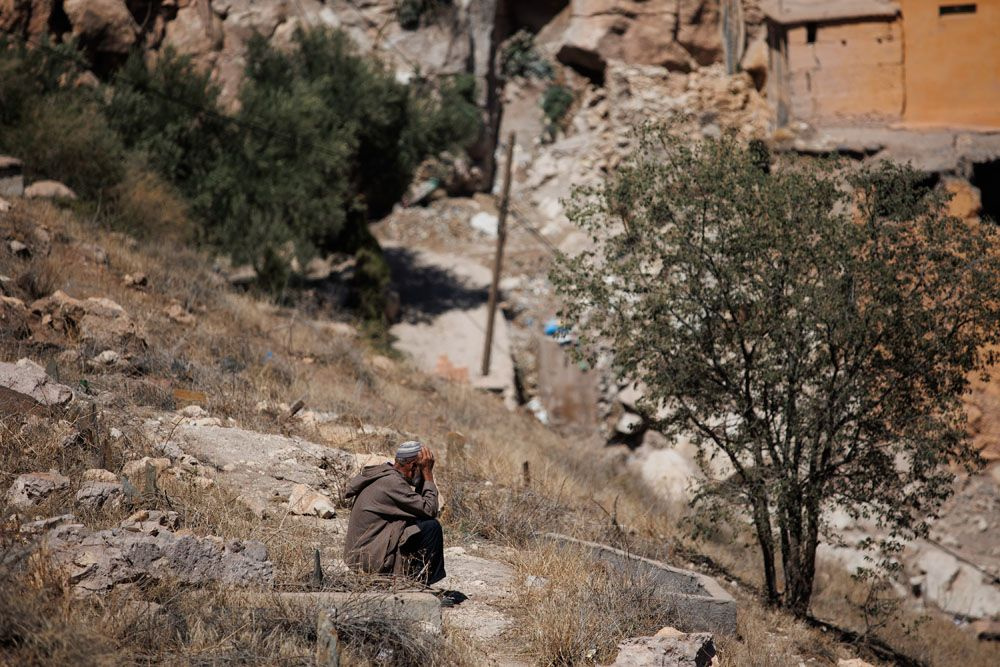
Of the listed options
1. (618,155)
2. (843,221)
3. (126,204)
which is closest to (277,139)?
(126,204)

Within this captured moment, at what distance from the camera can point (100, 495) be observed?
6137 mm

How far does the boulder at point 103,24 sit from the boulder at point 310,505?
16.9 meters

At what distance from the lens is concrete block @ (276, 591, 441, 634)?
529cm

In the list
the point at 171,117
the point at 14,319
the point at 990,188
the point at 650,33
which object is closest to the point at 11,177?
the point at 14,319

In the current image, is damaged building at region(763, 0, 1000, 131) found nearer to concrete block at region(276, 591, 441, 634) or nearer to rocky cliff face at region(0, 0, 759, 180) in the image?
rocky cliff face at region(0, 0, 759, 180)

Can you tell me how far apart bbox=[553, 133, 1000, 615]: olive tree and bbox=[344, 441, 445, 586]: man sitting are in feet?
8.79

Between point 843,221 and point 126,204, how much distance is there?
1281 centimetres

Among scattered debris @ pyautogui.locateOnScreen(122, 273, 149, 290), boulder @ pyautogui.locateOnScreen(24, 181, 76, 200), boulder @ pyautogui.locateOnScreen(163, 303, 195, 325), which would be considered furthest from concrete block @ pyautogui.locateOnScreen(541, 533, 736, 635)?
boulder @ pyautogui.locateOnScreen(24, 181, 76, 200)

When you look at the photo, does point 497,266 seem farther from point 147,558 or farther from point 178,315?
point 147,558

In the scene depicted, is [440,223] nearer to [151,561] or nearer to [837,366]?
[837,366]

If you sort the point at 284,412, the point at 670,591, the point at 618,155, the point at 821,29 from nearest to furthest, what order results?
the point at 670,591 < the point at 284,412 < the point at 821,29 < the point at 618,155

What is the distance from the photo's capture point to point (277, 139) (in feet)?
69.0

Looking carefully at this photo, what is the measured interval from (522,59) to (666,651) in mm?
28352

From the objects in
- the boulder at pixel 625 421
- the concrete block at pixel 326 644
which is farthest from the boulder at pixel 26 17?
the concrete block at pixel 326 644
